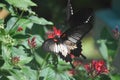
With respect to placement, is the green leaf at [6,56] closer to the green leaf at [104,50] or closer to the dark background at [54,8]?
the green leaf at [104,50]

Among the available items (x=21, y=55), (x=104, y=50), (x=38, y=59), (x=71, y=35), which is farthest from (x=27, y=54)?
(x=104, y=50)

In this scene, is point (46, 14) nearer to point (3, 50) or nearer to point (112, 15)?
point (112, 15)

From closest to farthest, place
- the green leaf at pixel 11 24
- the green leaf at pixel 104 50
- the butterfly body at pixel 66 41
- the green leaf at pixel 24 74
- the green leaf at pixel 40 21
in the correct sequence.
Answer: the green leaf at pixel 24 74 → the butterfly body at pixel 66 41 → the green leaf at pixel 40 21 → the green leaf at pixel 11 24 → the green leaf at pixel 104 50

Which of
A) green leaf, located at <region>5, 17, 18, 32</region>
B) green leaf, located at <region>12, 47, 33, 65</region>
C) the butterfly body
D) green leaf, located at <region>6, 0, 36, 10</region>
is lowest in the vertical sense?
green leaf, located at <region>12, 47, 33, 65</region>

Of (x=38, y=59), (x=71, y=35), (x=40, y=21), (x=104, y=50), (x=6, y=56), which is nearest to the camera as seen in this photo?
(x=6, y=56)

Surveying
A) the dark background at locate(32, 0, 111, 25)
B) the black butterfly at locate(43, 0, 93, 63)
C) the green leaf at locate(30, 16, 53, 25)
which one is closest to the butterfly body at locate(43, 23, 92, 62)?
the black butterfly at locate(43, 0, 93, 63)

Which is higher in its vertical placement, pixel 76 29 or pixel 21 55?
pixel 76 29

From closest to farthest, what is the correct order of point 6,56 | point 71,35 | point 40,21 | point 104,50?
1. point 6,56
2. point 71,35
3. point 40,21
4. point 104,50

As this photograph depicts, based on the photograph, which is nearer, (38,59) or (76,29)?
(76,29)

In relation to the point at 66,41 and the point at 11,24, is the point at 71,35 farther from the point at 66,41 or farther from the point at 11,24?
the point at 11,24

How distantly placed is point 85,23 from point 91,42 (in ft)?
15.0

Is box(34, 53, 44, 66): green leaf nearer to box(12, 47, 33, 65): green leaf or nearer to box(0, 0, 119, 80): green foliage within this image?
box(0, 0, 119, 80): green foliage

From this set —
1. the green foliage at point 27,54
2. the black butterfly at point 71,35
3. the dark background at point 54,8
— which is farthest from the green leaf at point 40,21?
the dark background at point 54,8

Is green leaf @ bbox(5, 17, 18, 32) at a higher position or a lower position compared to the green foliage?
higher
